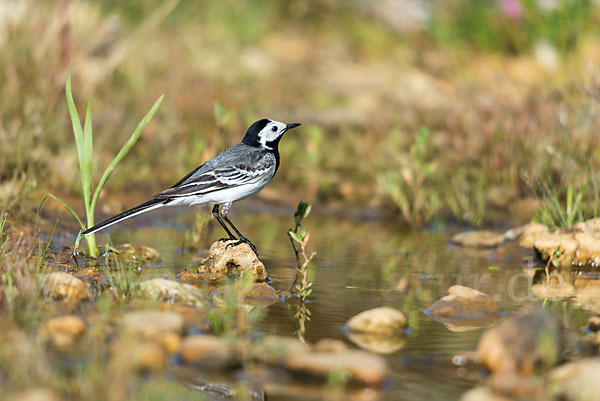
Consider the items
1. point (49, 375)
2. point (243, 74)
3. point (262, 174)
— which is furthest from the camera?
point (243, 74)

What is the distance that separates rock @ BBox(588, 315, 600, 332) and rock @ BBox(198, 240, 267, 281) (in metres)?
2.23

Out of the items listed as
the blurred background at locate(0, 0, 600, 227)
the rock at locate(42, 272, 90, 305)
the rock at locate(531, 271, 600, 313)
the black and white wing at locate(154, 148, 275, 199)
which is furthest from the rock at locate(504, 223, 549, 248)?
the rock at locate(42, 272, 90, 305)

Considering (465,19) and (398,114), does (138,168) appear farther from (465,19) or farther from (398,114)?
(465,19)

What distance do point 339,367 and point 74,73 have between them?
6.92 meters

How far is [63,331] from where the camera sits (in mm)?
3842

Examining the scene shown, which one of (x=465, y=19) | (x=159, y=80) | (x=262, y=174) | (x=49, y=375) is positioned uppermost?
(x=465, y=19)

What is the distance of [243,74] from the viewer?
41.1 ft

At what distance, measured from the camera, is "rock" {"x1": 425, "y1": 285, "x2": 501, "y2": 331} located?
4.71m

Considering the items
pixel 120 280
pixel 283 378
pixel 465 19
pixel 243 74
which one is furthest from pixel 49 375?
pixel 465 19

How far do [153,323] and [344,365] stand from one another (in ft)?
3.32

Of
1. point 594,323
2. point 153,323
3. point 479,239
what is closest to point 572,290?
point 594,323

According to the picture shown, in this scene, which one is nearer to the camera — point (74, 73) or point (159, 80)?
point (74, 73)

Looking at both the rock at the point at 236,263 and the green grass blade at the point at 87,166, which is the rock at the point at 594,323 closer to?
the rock at the point at 236,263

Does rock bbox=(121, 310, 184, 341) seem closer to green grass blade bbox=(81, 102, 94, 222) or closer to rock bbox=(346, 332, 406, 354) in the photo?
rock bbox=(346, 332, 406, 354)
